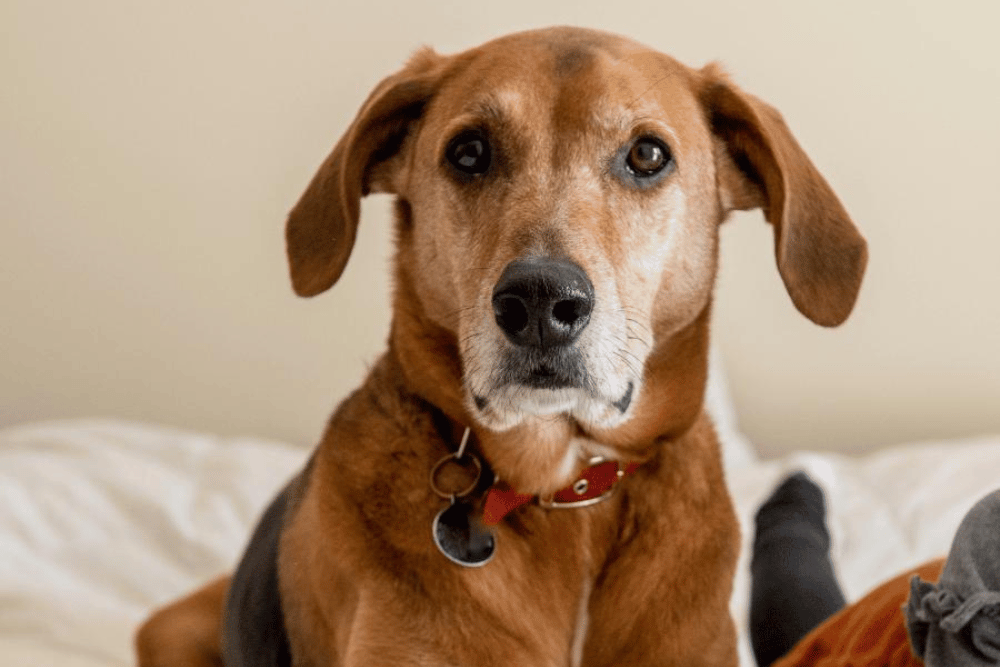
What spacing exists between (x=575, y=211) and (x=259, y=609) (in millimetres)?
908

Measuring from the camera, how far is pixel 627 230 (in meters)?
1.87

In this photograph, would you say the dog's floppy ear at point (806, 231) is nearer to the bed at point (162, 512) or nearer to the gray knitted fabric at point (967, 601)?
the gray knitted fabric at point (967, 601)

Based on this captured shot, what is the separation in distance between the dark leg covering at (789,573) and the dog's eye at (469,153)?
4.08ft

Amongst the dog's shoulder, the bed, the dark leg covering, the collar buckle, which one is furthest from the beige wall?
the collar buckle

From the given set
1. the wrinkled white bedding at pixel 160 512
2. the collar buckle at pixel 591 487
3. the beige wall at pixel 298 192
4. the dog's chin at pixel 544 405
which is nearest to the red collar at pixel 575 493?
the collar buckle at pixel 591 487

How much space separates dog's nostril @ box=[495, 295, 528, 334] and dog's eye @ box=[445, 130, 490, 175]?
1.12 ft

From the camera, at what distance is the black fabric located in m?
2.10

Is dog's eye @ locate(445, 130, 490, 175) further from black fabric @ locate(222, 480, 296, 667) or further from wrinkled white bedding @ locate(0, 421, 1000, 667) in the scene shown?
wrinkled white bedding @ locate(0, 421, 1000, 667)

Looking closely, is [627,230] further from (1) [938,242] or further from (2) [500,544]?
(1) [938,242]

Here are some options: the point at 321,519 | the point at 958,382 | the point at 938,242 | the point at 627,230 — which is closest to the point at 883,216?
the point at 938,242

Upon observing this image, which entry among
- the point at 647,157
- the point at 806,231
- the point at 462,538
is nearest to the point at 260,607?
the point at 462,538

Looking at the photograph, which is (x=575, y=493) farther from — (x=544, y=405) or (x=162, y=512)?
(x=162, y=512)

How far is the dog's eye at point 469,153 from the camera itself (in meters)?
1.92

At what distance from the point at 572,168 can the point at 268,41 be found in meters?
2.46
